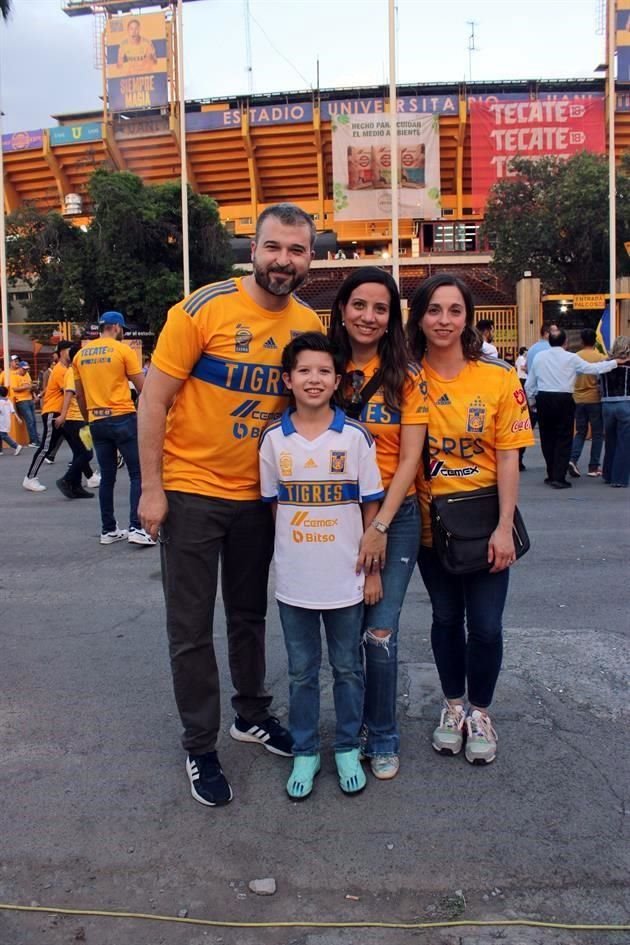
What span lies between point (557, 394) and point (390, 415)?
697 cm

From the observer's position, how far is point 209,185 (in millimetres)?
43031

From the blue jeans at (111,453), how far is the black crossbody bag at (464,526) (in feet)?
14.9

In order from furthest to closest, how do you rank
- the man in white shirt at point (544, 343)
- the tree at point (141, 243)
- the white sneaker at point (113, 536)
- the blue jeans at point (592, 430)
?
the tree at point (141, 243), the blue jeans at point (592, 430), the man in white shirt at point (544, 343), the white sneaker at point (113, 536)

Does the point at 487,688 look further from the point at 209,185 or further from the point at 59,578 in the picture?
the point at 209,185

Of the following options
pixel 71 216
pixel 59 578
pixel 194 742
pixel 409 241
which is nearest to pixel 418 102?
pixel 409 241

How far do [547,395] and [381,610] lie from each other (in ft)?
23.1

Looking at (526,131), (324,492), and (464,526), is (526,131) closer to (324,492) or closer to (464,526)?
(464,526)

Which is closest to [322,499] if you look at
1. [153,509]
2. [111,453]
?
[153,509]

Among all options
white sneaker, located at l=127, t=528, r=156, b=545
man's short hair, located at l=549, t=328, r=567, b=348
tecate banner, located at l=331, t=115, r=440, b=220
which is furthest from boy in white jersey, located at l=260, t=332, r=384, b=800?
tecate banner, located at l=331, t=115, r=440, b=220

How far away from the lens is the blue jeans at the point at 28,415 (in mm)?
15803

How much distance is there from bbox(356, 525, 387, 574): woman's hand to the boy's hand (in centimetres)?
4

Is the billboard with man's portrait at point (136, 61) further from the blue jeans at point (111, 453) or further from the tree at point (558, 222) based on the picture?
the blue jeans at point (111, 453)

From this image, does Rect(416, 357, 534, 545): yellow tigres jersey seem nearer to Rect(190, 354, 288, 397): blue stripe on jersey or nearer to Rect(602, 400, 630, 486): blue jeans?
Rect(190, 354, 288, 397): blue stripe on jersey

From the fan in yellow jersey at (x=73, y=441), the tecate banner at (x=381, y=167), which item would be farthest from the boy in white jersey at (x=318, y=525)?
the tecate banner at (x=381, y=167)
